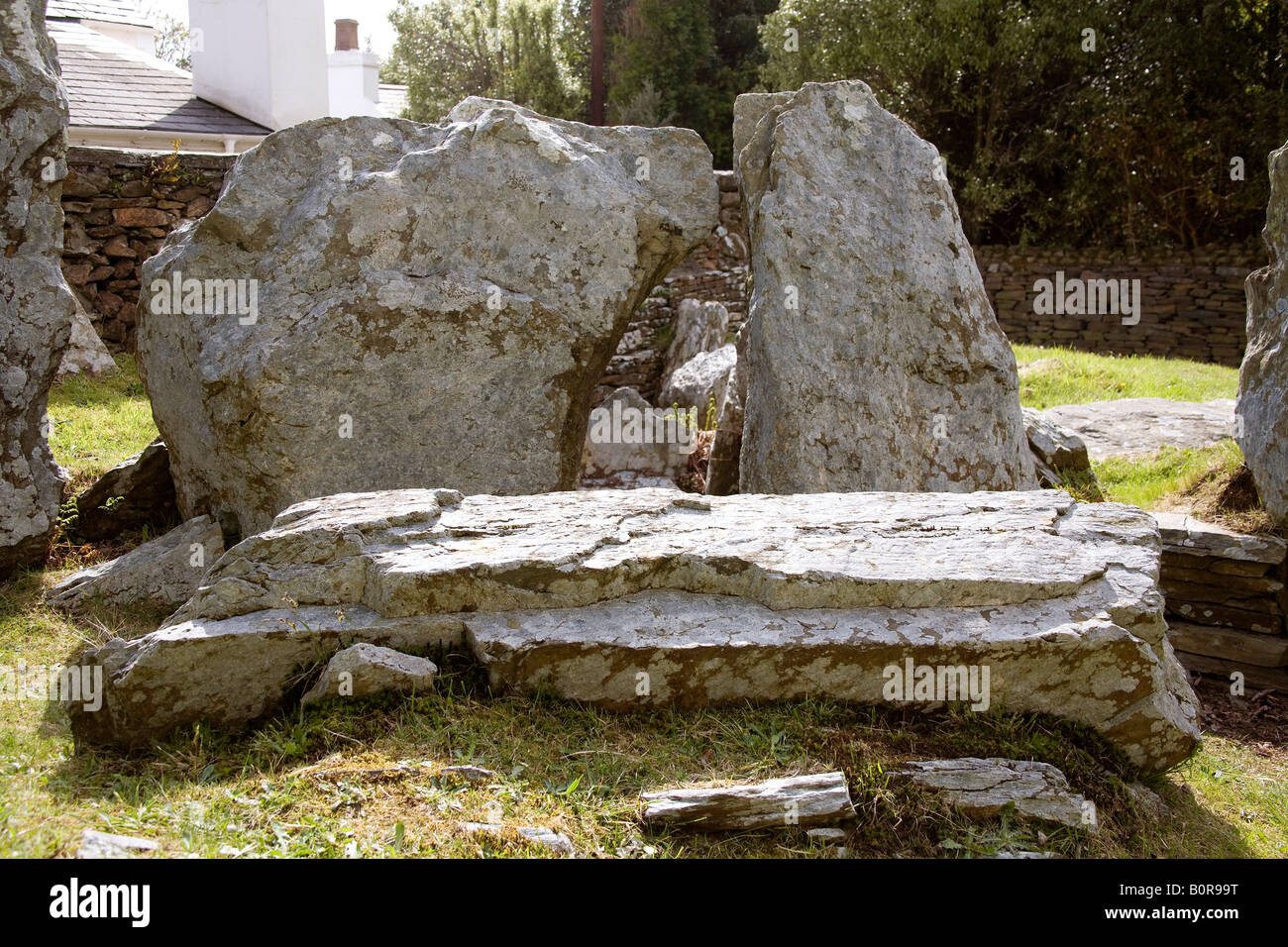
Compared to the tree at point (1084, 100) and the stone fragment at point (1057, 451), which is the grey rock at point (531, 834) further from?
the tree at point (1084, 100)

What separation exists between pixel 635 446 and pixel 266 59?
11.5m

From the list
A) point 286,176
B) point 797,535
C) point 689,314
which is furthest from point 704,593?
point 689,314

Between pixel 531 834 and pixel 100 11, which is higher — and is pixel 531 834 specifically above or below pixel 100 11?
below

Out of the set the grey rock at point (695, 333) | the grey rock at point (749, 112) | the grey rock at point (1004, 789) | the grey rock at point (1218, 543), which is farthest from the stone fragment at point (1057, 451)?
the grey rock at point (1004, 789)

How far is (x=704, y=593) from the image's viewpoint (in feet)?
13.3

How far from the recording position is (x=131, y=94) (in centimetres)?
1600

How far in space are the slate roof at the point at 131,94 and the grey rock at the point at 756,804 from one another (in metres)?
14.6

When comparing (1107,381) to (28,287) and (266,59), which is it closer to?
(28,287)

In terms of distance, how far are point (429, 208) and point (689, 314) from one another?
16.5 ft

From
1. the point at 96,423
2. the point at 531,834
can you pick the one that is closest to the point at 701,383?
the point at 96,423

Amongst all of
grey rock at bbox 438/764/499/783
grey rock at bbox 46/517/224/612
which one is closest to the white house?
grey rock at bbox 46/517/224/612

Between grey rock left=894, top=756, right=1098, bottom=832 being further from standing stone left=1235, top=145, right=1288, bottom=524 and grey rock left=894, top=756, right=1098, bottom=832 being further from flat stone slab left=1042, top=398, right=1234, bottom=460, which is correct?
flat stone slab left=1042, top=398, right=1234, bottom=460

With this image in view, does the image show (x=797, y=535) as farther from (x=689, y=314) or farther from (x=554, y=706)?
→ (x=689, y=314)
